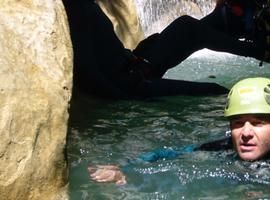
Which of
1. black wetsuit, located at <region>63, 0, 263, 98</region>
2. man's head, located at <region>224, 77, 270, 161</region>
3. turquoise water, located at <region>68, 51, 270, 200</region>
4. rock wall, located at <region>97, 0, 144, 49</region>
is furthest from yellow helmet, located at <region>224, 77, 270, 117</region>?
rock wall, located at <region>97, 0, 144, 49</region>

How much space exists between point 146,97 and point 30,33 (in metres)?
3.60

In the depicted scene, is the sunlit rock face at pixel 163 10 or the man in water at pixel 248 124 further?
the sunlit rock face at pixel 163 10

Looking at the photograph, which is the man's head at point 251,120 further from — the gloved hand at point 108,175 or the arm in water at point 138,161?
the gloved hand at point 108,175

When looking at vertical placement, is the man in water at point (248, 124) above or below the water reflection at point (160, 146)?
above

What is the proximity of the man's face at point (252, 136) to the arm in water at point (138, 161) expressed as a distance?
49 cm

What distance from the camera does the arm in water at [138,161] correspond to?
4.39 metres

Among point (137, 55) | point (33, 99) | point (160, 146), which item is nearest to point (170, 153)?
point (160, 146)

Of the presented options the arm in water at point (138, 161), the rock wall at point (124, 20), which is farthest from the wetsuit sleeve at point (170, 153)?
the rock wall at point (124, 20)

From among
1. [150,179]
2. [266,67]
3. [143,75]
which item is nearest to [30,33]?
[150,179]

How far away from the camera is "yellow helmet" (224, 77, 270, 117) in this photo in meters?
4.58

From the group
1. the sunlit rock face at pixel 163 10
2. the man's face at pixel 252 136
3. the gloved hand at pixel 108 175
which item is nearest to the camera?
the gloved hand at pixel 108 175

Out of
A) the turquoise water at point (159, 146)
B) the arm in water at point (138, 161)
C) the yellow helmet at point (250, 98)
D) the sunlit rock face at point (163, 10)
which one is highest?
the yellow helmet at point (250, 98)

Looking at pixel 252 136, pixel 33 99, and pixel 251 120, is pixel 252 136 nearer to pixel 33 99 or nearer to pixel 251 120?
pixel 251 120

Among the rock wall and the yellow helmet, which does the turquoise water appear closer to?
the yellow helmet
